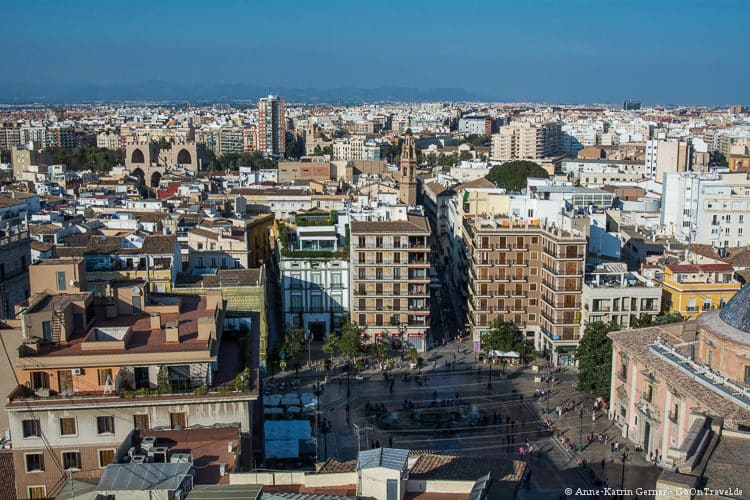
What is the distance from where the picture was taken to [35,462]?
63.9 ft

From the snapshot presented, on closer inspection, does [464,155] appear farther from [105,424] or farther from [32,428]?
[32,428]

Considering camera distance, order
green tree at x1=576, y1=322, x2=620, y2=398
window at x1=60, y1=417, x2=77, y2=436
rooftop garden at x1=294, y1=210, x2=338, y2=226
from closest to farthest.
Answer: window at x1=60, y1=417, x2=77, y2=436 → green tree at x1=576, y1=322, x2=620, y2=398 → rooftop garden at x1=294, y1=210, x2=338, y2=226

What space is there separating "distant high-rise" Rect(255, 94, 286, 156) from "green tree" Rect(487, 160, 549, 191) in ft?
225

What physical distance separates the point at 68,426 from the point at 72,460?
0.82 m

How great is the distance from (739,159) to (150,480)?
103m

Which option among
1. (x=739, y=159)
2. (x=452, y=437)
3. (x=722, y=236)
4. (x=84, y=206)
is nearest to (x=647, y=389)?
(x=452, y=437)

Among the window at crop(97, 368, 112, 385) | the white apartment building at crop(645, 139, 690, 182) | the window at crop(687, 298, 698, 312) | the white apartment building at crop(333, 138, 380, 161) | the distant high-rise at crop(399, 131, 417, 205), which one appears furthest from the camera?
the white apartment building at crop(333, 138, 380, 161)

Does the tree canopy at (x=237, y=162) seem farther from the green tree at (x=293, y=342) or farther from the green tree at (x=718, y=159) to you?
the green tree at (x=293, y=342)

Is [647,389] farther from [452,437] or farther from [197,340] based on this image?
[197,340]

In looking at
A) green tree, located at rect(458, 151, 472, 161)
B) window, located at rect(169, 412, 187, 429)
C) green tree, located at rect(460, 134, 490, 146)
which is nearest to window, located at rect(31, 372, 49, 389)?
window, located at rect(169, 412, 187, 429)

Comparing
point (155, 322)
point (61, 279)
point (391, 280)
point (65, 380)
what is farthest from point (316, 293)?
point (65, 380)

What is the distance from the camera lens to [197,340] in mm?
21656

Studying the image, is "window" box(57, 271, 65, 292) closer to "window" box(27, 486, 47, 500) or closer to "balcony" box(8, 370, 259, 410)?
"balcony" box(8, 370, 259, 410)

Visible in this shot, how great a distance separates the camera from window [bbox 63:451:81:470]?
771 inches
